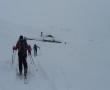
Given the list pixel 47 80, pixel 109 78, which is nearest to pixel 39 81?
pixel 47 80

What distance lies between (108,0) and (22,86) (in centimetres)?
15401

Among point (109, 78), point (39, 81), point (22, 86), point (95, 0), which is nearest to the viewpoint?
point (22, 86)

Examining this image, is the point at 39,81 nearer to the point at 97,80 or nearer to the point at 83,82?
the point at 83,82

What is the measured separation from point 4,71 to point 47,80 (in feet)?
7.73

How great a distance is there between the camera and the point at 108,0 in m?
161

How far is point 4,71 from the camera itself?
45.5 feet

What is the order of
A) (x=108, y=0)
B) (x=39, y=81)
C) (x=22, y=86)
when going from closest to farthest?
(x=22, y=86)
(x=39, y=81)
(x=108, y=0)

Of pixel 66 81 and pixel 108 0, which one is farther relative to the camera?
pixel 108 0

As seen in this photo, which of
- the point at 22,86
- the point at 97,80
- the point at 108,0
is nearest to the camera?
the point at 22,86

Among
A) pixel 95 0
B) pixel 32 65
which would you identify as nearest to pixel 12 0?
pixel 95 0

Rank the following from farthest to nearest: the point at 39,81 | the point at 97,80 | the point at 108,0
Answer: the point at 108,0 < the point at 97,80 < the point at 39,81

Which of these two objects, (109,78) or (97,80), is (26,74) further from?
(109,78)

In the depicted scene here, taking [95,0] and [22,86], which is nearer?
[22,86]

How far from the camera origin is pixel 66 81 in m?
12.9
